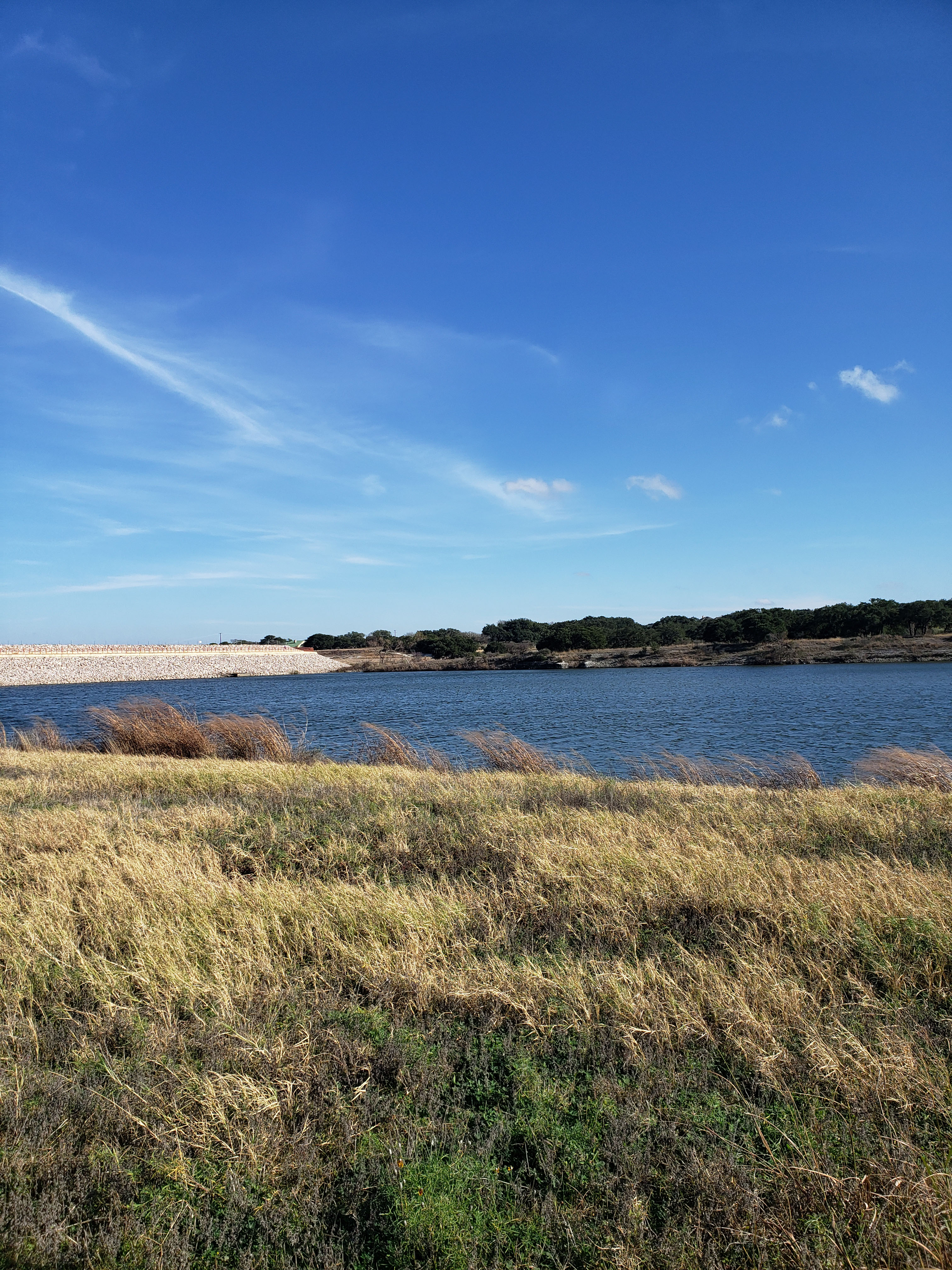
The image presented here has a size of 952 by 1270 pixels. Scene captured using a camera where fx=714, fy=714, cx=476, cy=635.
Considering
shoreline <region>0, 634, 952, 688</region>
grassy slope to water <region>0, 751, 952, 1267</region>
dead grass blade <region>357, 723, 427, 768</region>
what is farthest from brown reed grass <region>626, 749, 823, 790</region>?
shoreline <region>0, 634, 952, 688</region>

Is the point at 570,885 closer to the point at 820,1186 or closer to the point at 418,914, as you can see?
the point at 418,914

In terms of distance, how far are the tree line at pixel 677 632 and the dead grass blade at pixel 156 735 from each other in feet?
304

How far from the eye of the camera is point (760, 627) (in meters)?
103

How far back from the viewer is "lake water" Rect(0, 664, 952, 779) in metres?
25.4

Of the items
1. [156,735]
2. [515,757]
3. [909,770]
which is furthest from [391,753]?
[909,770]

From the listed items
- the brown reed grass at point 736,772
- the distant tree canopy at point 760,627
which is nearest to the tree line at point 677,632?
the distant tree canopy at point 760,627

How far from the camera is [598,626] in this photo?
13000cm

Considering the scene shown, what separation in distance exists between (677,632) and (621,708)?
82.8 m

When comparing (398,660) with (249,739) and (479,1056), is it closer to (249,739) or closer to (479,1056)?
(249,739)

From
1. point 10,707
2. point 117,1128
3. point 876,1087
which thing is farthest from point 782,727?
point 10,707

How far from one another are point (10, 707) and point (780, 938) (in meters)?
55.9

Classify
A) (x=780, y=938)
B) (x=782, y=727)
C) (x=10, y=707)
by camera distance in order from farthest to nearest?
(x=10, y=707)
(x=782, y=727)
(x=780, y=938)

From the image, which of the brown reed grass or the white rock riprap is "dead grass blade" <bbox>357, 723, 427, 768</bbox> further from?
the white rock riprap

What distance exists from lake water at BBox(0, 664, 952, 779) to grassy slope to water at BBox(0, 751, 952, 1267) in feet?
44.2
